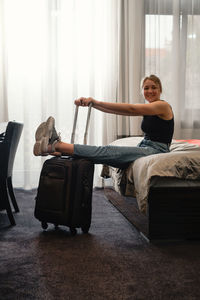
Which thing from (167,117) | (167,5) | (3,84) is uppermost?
(167,5)

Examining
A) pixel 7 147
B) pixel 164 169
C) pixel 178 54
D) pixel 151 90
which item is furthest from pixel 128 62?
pixel 164 169

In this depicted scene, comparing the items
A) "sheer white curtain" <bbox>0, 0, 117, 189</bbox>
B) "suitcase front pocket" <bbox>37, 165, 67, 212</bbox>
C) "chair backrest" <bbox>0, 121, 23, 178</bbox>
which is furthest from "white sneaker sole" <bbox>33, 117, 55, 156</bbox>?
"sheer white curtain" <bbox>0, 0, 117, 189</bbox>

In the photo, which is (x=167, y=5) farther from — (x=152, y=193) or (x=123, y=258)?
(x=123, y=258)

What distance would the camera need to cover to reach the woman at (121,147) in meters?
2.59

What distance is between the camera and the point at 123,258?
6.68 feet

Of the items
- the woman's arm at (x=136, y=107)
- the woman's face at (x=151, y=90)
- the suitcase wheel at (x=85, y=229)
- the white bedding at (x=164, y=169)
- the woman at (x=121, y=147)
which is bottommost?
the suitcase wheel at (x=85, y=229)

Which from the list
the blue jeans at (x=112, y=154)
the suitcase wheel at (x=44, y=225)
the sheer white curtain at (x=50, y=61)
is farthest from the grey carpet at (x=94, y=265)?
the sheer white curtain at (x=50, y=61)

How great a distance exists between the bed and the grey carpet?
10cm

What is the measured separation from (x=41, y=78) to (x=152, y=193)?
2515mm

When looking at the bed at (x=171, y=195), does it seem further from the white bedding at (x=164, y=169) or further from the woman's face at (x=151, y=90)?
the woman's face at (x=151, y=90)

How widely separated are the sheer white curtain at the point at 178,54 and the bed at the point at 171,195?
2.35 m

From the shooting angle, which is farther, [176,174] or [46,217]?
[46,217]

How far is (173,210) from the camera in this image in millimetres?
2271

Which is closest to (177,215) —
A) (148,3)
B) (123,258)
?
(123,258)
